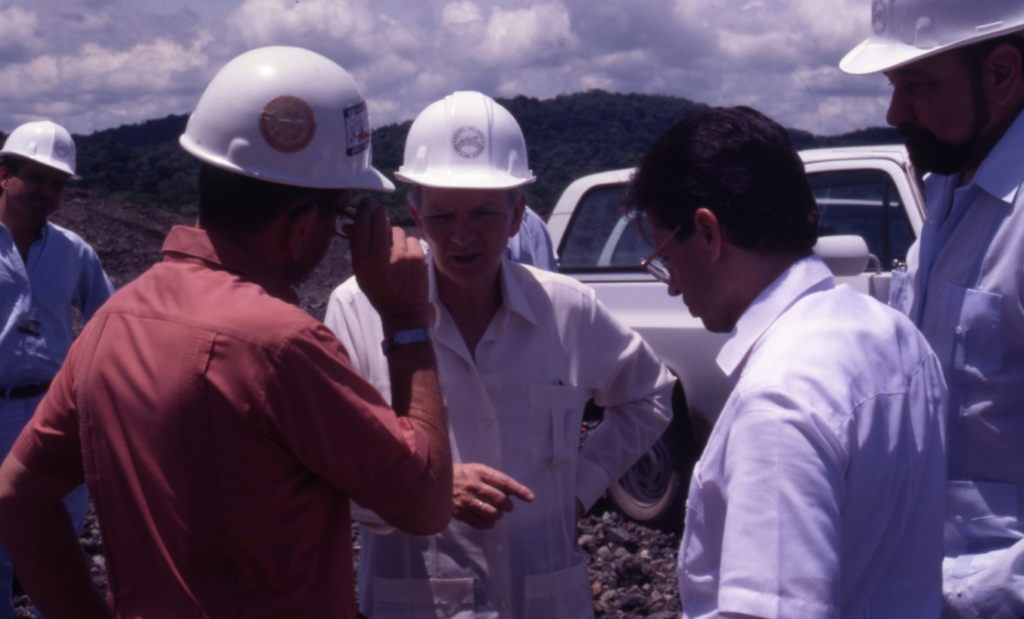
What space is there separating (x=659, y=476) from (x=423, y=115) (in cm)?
339

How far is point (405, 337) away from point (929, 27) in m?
1.35

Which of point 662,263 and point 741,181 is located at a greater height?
point 741,181

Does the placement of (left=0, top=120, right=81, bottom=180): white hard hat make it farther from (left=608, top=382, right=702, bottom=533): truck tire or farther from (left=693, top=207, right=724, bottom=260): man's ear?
(left=693, top=207, right=724, bottom=260): man's ear

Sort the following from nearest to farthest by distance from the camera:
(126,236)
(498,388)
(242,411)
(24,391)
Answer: (242,411), (498,388), (24,391), (126,236)

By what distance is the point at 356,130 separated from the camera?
1.72 metres

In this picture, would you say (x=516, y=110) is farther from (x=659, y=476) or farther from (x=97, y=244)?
(x=659, y=476)

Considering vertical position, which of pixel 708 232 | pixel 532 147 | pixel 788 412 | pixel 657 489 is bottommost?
pixel 657 489

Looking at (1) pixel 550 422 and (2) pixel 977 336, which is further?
(1) pixel 550 422

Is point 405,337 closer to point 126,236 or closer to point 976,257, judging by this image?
point 976,257

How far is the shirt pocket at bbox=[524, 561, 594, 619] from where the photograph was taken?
7.06 feet

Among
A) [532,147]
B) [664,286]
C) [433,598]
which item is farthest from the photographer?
[532,147]

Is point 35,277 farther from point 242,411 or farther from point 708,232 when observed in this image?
point 708,232

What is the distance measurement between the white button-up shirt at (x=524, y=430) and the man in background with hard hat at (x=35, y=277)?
2.75 metres

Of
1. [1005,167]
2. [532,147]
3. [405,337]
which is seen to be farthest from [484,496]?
[532,147]
